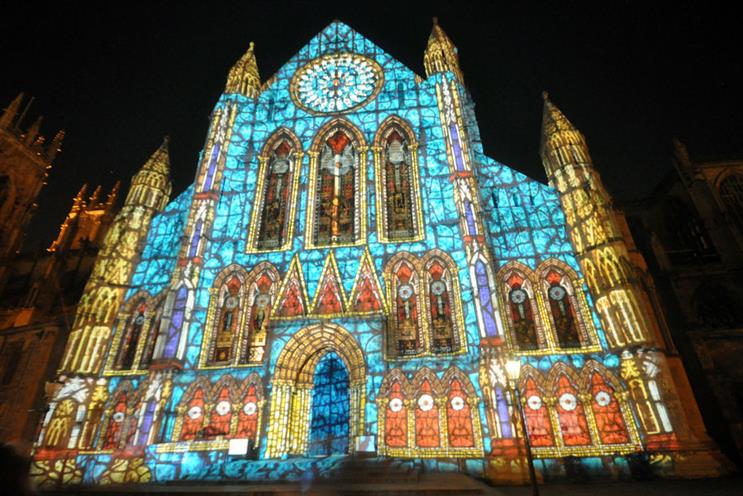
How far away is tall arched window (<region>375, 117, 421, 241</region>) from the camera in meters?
20.6

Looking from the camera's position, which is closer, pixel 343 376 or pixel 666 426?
pixel 666 426

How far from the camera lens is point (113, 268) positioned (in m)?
20.4

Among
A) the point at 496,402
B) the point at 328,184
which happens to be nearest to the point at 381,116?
the point at 328,184

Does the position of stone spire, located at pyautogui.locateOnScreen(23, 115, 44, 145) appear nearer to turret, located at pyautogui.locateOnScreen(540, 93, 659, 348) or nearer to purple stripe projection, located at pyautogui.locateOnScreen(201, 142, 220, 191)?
purple stripe projection, located at pyautogui.locateOnScreen(201, 142, 220, 191)

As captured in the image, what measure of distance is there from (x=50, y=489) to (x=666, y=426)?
21.7 meters

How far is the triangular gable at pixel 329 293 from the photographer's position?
18.3 meters

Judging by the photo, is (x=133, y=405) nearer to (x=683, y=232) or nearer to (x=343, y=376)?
(x=343, y=376)

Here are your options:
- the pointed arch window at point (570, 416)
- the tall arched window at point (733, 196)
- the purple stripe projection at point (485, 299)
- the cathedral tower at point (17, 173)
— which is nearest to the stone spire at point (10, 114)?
the cathedral tower at point (17, 173)

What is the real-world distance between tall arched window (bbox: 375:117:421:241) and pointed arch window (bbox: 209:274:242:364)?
723 centimetres

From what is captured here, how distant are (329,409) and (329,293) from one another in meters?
4.93

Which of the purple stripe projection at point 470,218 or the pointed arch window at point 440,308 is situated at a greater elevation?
the purple stripe projection at point 470,218

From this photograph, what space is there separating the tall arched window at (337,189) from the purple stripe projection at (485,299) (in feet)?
18.9

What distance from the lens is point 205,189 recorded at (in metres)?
21.8

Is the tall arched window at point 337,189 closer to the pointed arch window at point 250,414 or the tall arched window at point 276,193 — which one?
the tall arched window at point 276,193
